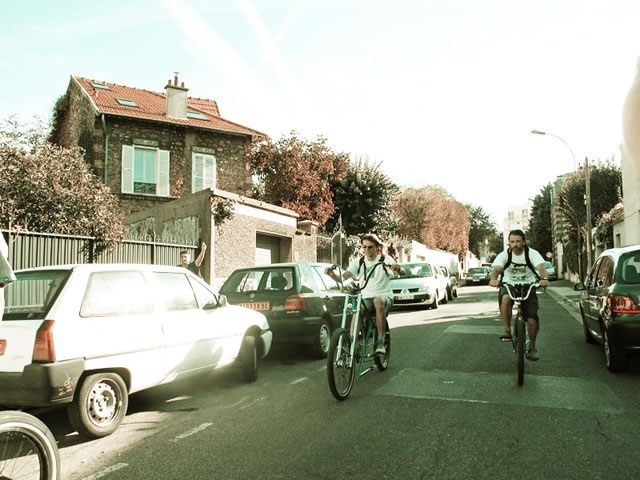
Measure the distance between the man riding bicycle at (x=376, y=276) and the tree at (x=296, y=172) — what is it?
19363 mm

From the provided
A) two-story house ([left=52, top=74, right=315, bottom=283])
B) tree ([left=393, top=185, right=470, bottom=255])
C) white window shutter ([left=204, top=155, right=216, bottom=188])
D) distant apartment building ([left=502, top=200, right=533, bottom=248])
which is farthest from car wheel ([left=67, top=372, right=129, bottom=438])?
distant apartment building ([left=502, top=200, right=533, bottom=248])

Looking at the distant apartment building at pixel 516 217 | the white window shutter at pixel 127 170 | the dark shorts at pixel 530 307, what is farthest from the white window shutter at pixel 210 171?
the distant apartment building at pixel 516 217

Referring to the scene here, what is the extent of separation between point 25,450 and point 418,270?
17.1 m

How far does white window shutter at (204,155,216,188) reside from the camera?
25.0 metres

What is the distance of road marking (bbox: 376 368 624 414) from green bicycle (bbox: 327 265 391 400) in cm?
36

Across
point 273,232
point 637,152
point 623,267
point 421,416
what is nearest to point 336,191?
point 273,232

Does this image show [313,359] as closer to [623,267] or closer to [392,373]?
[392,373]

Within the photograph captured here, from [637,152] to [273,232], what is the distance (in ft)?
53.3

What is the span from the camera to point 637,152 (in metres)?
0.96

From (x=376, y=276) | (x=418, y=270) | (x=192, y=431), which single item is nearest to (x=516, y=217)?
(x=418, y=270)

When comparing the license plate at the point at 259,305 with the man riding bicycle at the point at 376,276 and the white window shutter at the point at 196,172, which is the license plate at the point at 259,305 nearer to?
the man riding bicycle at the point at 376,276

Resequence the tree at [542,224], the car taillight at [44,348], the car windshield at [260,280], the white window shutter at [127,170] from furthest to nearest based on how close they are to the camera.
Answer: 1. the tree at [542,224]
2. the white window shutter at [127,170]
3. the car windshield at [260,280]
4. the car taillight at [44,348]

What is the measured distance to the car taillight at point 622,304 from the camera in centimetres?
645

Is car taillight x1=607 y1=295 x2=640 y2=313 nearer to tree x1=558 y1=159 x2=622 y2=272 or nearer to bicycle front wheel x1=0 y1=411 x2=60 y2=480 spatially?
bicycle front wheel x1=0 y1=411 x2=60 y2=480
